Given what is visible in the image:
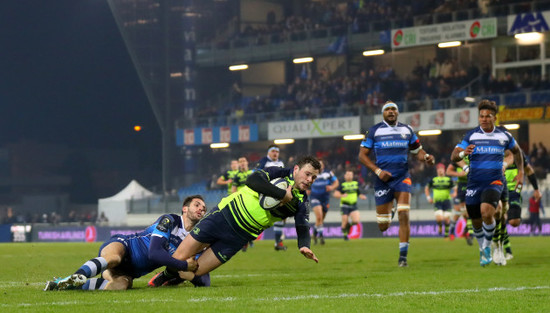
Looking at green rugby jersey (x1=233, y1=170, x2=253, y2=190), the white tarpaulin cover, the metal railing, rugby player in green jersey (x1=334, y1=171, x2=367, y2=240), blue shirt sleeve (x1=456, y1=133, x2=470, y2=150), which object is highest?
the metal railing

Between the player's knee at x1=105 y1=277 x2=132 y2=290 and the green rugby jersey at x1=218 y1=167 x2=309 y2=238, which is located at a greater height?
the green rugby jersey at x1=218 y1=167 x2=309 y2=238

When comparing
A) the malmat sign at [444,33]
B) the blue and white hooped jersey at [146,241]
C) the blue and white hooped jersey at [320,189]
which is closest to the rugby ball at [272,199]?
the blue and white hooped jersey at [146,241]

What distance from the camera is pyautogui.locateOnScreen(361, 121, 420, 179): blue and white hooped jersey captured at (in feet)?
48.1

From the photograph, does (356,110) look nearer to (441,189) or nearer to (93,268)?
(441,189)

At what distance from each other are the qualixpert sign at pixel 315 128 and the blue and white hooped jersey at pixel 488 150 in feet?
103

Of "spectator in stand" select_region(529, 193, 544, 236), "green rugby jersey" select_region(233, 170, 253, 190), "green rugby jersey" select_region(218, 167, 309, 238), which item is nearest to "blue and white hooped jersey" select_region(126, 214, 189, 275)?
"green rugby jersey" select_region(218, 167, 309, 238)

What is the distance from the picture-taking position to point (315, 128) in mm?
46812

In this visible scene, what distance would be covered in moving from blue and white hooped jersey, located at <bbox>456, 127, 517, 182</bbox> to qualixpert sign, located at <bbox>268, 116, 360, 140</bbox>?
31.3 meters

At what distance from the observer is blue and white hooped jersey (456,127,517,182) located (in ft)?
45.0

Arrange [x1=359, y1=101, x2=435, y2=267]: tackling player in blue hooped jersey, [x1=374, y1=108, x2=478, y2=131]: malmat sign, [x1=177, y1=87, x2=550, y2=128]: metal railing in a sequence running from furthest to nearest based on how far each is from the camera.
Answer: [x1=374, y1=108, x2=478, y2=131]: malmat sign → [x1=177, y1=87, x2=550, y2=128]: metal railing → [x1=359, y1=101, x2=435, y2=267]: tackling player in blue hooped jersey

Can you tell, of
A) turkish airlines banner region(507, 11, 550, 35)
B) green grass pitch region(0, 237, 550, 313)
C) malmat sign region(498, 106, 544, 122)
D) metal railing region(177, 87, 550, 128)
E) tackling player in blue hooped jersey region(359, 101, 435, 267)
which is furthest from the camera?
turkish airlines banner region(507, 11, 550, 35)

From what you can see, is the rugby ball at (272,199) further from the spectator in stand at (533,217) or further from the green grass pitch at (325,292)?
the spectator in stand at (533,217)

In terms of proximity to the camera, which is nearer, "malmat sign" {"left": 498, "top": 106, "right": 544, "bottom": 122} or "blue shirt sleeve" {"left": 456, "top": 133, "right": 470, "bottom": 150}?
"blue shirt sleeve" {"left": 456, "top": 133, "right": 470, "bottom": 150}

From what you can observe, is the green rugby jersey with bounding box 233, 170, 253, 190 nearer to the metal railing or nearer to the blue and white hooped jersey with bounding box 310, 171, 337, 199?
the blue and white hooped jersey with bounding box 310, 171, 337, 199
